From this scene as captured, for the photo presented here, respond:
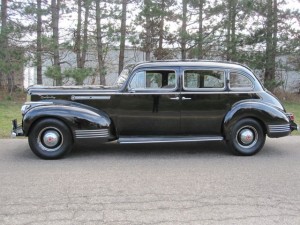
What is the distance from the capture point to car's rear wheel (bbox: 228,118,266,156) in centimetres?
754

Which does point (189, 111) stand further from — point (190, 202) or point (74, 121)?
point (190, 202)

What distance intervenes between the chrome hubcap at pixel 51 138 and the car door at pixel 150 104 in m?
1.21

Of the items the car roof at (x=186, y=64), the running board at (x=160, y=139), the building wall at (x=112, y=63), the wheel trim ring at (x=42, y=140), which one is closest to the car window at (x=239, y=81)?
→ the car roof at (x=186, y=64)

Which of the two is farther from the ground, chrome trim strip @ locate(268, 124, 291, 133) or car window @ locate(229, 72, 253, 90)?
car window @ locate(229, 72, 253, 90)

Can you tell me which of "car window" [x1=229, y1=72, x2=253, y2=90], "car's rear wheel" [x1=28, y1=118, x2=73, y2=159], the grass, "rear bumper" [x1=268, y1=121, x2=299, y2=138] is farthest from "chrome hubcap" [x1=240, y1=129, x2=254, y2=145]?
the grass

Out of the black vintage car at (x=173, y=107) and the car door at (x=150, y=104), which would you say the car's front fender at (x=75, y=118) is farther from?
the car door at (x=150, y=104)

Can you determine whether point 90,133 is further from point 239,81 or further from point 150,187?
point 239,81

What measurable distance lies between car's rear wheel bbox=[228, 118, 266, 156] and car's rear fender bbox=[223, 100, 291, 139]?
95 millimetres

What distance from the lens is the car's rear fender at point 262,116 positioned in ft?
24.7

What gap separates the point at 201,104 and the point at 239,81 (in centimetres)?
99

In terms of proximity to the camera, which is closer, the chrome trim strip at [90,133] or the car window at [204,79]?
the chrome trim strip at [90,133]

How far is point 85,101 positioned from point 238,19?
512 inches

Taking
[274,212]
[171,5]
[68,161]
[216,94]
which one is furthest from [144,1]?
[274,212]

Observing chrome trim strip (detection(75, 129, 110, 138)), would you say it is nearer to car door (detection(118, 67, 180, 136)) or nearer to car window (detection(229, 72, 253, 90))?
car door (detection(118, 67, 180, 136))
